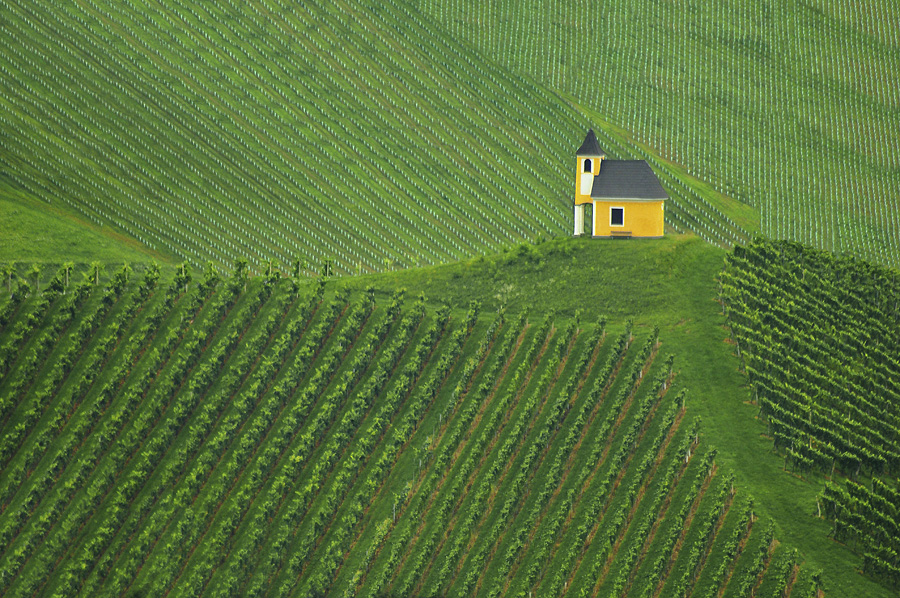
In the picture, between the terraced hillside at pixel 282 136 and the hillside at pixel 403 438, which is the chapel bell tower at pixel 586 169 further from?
the terraced hillside at pixel 282 136

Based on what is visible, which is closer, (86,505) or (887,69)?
(86,505)

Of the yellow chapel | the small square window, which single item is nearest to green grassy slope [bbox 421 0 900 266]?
the yellow chapel

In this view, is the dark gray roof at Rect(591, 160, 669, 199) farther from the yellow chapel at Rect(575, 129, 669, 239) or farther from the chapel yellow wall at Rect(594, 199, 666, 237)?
the chapel yellow wall at Rect(594, 199, 666, 237)

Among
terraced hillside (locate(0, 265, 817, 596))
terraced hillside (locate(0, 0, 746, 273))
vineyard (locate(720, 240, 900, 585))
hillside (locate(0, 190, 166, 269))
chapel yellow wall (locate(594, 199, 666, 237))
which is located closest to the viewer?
vineyard (locate(720, 240, 900, 585))

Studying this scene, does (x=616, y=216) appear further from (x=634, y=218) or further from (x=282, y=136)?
(x=282, y=136)

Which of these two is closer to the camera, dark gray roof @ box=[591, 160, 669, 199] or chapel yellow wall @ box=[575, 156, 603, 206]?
dark gray roof @ box=[591, 160, 669, 199]

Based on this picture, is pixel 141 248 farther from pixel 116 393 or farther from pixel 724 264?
pixel 724 264

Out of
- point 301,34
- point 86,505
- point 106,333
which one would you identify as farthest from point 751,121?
point 86,505
